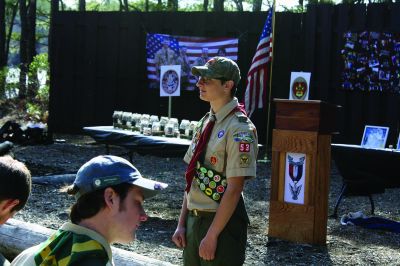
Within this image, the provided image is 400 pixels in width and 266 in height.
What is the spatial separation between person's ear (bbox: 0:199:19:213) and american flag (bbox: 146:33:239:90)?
10.8 meters

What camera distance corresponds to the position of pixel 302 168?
254 inches

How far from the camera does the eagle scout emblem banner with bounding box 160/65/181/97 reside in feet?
42.8

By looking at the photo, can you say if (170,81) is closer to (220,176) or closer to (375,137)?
(375,137)

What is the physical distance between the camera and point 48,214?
7441 mm

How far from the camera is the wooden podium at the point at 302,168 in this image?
634 cm

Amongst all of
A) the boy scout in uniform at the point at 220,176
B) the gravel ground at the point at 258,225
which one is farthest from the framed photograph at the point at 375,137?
the boy scout in uniform at the point at 220,176

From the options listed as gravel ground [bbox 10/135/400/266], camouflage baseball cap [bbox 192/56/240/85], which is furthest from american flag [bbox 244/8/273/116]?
camouflage baseball cap [bbox 192/56/240/85]

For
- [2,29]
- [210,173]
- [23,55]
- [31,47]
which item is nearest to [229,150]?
[210,173]

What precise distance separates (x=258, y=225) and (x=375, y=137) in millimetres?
2447

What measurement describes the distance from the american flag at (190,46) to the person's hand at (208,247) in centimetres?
980

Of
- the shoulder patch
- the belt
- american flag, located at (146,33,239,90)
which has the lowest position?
the belt

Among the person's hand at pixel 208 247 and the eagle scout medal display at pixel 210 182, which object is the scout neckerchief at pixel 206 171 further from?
the person's hand at pixel 208 247

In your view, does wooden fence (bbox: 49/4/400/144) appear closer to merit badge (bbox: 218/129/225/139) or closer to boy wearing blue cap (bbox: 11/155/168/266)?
merit badge (bbox: 218/129/225/139)

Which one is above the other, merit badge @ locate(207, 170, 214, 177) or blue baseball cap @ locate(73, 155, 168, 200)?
blue baseball cap @ locate(73, 155, 168, 200)
